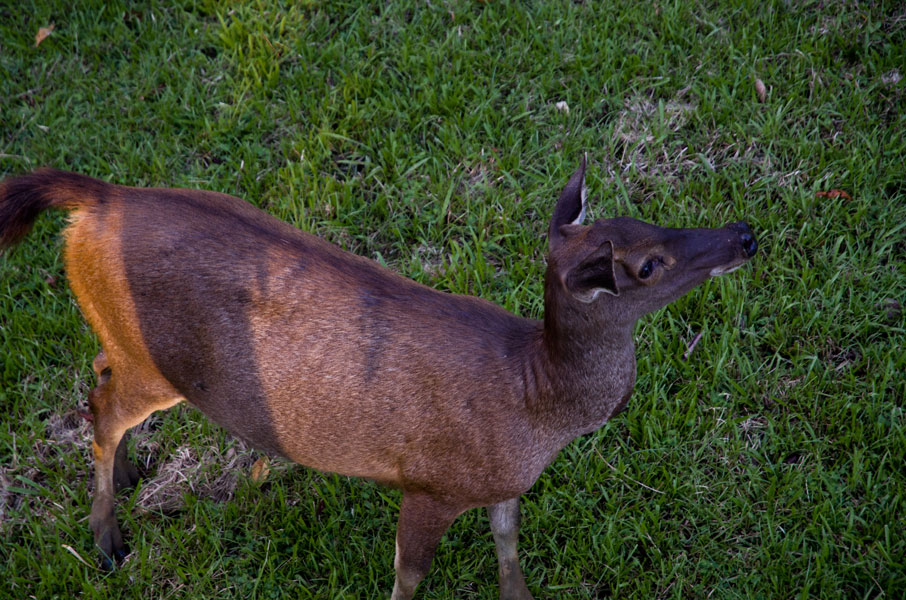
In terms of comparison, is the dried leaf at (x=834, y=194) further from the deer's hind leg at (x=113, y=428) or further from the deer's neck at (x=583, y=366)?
the deer's hind leg at (x=113, y=428)

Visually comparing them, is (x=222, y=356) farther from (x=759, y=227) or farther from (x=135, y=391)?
(x=759, y=227)

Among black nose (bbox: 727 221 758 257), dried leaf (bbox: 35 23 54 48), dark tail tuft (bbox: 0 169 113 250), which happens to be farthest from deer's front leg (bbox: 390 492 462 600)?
dried leaf (bbox: 35 23 54 48)

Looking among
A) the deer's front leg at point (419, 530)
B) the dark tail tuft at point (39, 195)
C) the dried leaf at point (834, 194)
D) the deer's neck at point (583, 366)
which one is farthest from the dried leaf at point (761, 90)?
the dark tail tuft at point (39, 195)

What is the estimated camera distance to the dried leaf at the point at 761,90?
5348mm

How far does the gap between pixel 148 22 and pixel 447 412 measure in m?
4.15

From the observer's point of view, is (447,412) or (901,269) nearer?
(447,412)

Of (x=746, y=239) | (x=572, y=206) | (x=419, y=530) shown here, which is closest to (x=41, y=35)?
(x=572, y=206)

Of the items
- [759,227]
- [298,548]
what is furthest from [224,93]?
[759,227]

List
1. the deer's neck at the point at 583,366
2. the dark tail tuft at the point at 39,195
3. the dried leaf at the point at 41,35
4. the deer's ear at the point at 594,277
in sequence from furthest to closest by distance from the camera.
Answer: the dried leaf at the point at 41,35, the dark tail tuft at the point at 39,195, the deer's neck at the point at 583,366, the deer's ear at the point at 594,277

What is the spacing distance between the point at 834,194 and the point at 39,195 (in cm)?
403

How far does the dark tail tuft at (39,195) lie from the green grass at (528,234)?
1256 mm

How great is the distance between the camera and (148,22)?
6.08 meters

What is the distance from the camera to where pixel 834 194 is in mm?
4914

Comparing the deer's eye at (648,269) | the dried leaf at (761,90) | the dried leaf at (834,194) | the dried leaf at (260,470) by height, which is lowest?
the dried leaf at (260,470)
